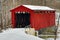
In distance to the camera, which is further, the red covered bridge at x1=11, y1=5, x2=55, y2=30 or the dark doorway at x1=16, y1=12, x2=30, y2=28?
the dark doorway at x1=16, y1=12, x2=30, y2=28

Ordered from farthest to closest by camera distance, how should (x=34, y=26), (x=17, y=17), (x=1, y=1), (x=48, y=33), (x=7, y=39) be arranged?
(x=1, y=1), (x=48, y=33), (x=17, y=17), (x=34, y=26), (x=7, y=39)

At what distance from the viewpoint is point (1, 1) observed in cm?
2866

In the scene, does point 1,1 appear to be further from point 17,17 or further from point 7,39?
point 7,39

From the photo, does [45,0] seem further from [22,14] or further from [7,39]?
[7,39]

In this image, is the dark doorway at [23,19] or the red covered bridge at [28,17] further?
the dark doorway at [23,19]

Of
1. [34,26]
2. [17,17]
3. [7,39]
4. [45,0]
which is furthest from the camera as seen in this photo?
[45,0]

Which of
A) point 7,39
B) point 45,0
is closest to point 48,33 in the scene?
point 7,39

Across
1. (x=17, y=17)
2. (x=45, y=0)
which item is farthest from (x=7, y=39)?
(x=45, y=0)

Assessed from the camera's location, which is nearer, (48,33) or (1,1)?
(48,33)

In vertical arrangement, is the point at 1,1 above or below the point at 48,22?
above

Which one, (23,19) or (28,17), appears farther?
(28,17)

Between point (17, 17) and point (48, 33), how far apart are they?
367cm

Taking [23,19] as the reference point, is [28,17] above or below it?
above

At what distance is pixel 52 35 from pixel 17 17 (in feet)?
11.6
